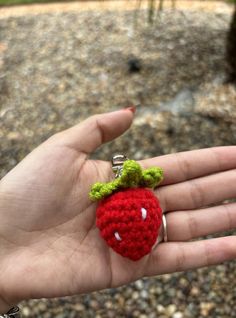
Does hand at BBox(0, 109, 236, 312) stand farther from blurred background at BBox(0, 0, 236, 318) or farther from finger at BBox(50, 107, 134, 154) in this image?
blurred background at BBox(0, 0, 236, 318)

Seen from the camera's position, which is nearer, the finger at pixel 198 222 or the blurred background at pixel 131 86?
the finger at pixel 198 222

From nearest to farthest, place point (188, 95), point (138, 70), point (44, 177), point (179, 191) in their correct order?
point (44, 177)
point (179, 191)
point (188, 95)
point (138, 70)

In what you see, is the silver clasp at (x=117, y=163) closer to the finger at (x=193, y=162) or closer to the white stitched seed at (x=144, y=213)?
the finger at (x=193, y=162)

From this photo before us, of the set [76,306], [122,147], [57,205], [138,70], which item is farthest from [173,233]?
[138,70]

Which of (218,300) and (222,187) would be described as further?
(218,300)

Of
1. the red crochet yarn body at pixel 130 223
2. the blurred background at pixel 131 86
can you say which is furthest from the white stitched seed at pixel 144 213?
the blurred background at pixel 131 86

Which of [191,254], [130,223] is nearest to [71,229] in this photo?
[130,223]

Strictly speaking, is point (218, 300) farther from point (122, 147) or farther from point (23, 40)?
point (23, 40)

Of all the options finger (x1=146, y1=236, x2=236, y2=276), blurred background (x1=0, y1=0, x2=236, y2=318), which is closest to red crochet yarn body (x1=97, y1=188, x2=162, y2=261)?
finger (x1=146, y1=236, x2=236, y2=276)
